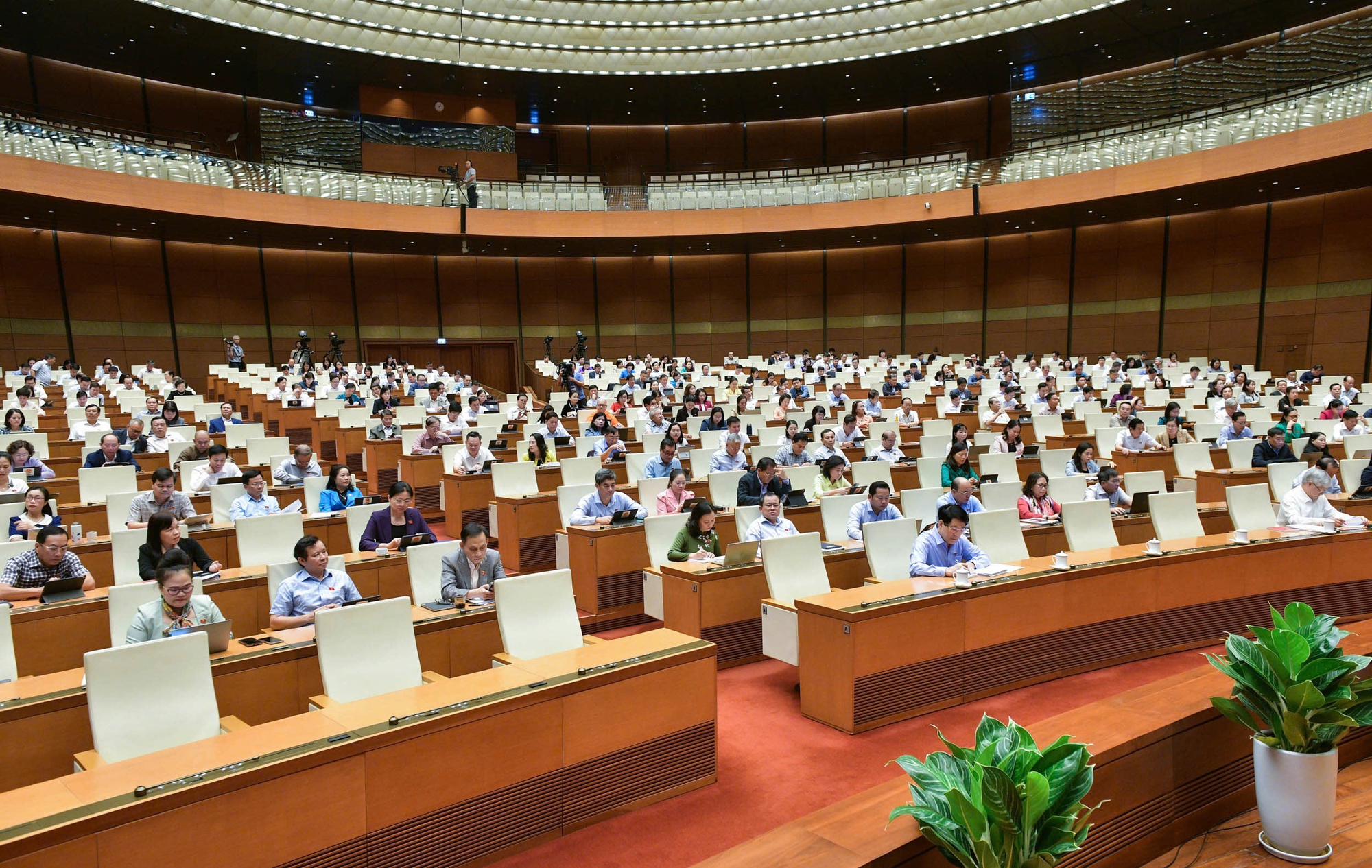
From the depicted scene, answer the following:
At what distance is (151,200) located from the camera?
15914 mm

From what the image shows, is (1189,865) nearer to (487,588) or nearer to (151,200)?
(487,588)

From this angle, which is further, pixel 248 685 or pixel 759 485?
pixel 759 485

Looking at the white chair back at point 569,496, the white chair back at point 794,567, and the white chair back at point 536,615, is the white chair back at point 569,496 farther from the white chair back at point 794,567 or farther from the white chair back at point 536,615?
the white chair back at point 536,615

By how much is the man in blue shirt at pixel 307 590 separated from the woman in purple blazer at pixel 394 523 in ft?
3.23

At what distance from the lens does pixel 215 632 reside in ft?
13.1

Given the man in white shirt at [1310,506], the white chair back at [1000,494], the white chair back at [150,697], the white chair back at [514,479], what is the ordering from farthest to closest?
the white chair back at [514,479], the white chair back at [1000,494], the man in white shirt at [1310,506], the white chair back at [150,697]

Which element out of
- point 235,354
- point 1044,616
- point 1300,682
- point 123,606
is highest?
point 235,354

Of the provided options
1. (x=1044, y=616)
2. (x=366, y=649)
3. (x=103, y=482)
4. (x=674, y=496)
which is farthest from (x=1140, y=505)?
(x=103, y=482)

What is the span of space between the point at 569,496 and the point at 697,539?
6.06 feet

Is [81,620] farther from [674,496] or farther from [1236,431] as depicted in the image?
[1236,431]

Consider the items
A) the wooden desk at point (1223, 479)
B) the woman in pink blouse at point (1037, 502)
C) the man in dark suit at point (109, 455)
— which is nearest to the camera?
the woman in pink blouse at point (1037, 502)

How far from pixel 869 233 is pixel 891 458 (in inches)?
514

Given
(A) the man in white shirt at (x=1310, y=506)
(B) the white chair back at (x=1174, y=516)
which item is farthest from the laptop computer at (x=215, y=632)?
(A) the man in white shirt at (x=1310, y=506)

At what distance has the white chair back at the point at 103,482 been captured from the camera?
25.1 ft
